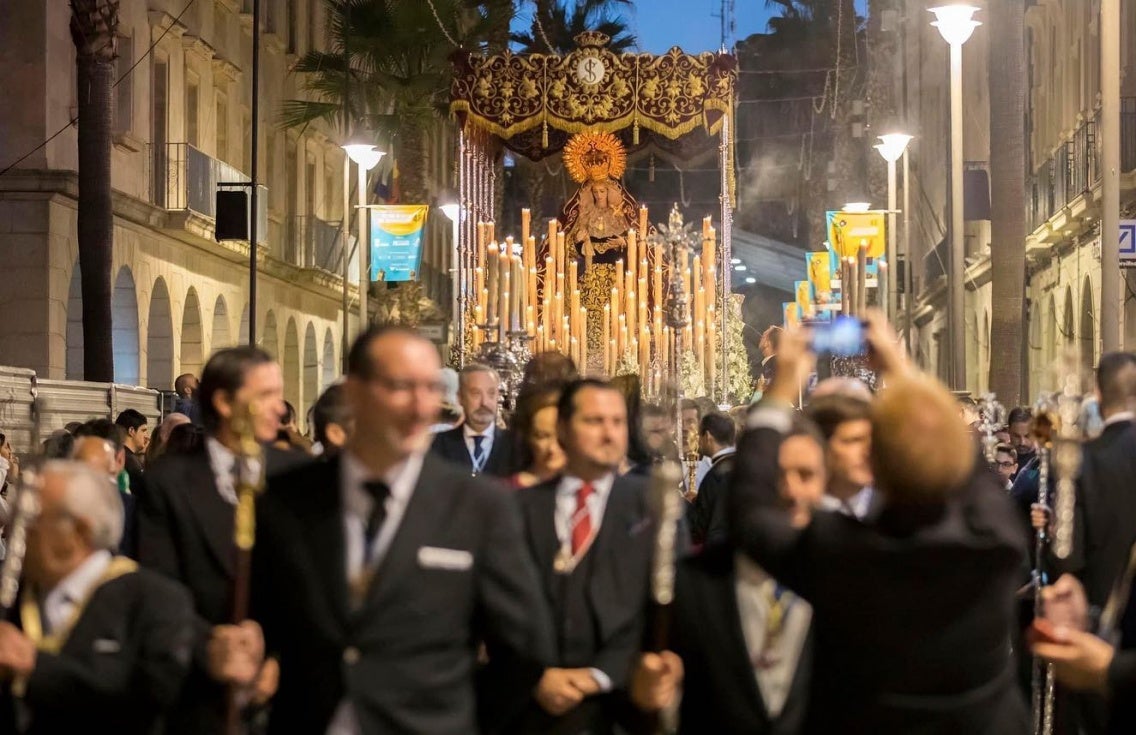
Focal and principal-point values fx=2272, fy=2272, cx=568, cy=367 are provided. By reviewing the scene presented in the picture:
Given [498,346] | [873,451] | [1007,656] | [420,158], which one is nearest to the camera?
[873,451]

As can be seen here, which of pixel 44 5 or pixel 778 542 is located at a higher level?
pixel 44 5

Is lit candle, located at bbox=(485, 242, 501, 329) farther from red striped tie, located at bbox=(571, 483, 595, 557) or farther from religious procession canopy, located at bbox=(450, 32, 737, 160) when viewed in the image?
religious procession canopy, located at bbox=(450, 32, 737, 160)

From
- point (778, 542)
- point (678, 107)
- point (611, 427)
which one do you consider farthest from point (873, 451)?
point (678, 107)

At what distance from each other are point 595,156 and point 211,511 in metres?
22.0

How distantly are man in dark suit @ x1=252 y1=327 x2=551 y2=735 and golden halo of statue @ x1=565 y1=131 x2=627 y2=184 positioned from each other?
22560 mm

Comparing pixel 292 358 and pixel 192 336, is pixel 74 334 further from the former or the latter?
pixel 292 358

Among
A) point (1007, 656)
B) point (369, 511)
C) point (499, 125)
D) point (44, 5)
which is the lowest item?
point (1007, 656)

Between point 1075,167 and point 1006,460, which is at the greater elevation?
point 1075,167

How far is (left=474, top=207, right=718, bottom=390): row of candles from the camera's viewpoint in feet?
75.5

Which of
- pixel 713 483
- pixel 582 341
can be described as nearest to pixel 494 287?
pixel 713 483

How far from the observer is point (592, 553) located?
6.50m

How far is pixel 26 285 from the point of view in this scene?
29.7 metres

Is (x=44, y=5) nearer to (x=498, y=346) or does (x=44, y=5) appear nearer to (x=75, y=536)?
(x=498, y=346)

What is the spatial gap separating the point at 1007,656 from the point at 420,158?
3375 centimetres
